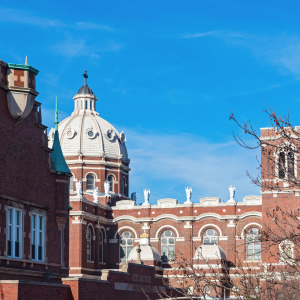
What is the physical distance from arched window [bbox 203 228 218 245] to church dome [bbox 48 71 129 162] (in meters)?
15.0

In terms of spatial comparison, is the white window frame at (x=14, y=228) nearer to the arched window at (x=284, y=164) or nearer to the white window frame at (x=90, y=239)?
the arched window at (x=284, y=164)

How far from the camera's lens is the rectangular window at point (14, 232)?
2681cm

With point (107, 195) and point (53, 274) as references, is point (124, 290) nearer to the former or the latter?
point (53, 274)

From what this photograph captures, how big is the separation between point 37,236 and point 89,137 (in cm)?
4065

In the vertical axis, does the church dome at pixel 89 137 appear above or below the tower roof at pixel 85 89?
below

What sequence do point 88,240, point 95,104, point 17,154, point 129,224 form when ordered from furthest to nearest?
1. point 95,104
2. point 129,224
3. point 88,240
4. point 17,154

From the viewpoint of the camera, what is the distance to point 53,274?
30016mm

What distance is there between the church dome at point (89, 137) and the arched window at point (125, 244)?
34.1 feet

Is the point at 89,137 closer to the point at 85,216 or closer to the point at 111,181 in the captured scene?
the point at 111,181

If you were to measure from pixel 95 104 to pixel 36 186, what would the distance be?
46.7 m

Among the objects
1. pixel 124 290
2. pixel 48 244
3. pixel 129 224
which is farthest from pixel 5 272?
pixel 129 224

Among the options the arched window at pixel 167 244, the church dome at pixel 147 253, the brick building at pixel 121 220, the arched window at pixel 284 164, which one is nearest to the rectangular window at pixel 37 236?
the arched window at pixel 284 164

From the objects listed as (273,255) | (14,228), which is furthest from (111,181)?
(273,255)

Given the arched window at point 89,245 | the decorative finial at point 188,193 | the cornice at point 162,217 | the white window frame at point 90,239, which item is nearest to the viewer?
the cornice at point 162,217
